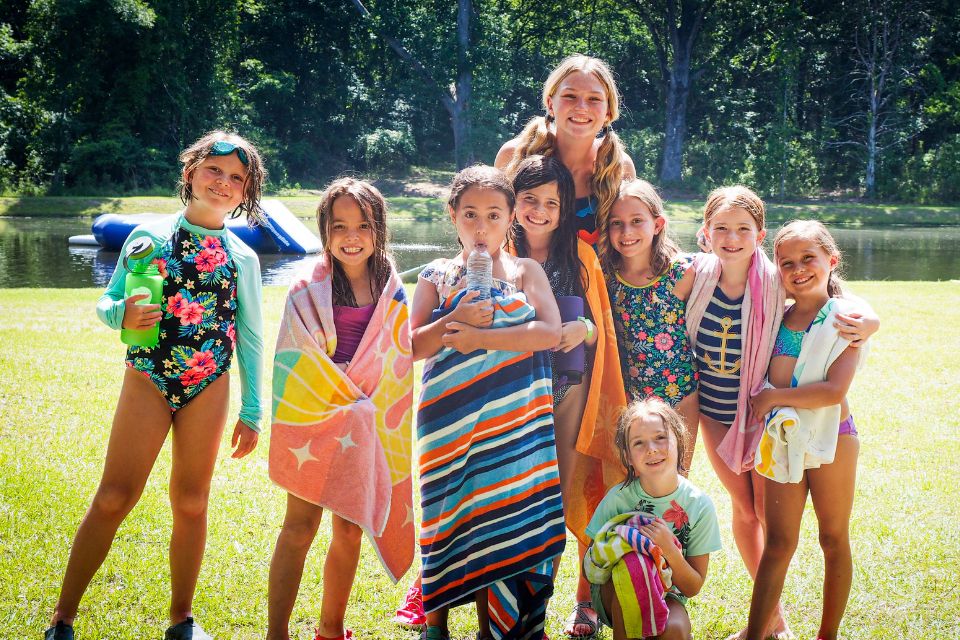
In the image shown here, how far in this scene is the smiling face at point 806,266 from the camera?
115 inches

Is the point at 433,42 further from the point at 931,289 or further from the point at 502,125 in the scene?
the point at 931,289

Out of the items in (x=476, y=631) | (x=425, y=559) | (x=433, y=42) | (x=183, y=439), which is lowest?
(x=476, y=631)

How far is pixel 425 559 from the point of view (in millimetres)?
2879

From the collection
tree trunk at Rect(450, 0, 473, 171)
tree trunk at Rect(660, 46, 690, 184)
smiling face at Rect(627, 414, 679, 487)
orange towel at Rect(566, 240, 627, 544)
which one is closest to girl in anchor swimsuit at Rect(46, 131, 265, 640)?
orange towel at Rect(566, 240, 627, 544)

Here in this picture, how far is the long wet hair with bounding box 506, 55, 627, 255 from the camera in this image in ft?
11.0

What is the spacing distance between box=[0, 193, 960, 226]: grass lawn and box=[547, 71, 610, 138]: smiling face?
68.9 ft

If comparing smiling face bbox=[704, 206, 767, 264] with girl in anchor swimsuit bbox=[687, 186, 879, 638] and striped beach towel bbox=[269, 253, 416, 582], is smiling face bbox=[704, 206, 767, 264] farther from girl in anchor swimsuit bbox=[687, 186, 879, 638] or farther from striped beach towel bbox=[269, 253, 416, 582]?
striped beach towel bbox=[269, 253, 416, 582]

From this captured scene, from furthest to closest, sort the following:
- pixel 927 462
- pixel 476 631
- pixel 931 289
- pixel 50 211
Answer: pixel 50 211
pixel 931 289
pixel 927 462
pixel 476 631

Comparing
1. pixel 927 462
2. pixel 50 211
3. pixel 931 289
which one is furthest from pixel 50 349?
pixel 50 211

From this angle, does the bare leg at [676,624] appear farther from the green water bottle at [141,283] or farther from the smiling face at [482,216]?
the green water bottle at [141,283]

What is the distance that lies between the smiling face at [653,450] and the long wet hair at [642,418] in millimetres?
16

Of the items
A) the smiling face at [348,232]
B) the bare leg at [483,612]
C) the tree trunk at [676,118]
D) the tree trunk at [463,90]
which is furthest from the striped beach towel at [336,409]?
the tree trunk at [676,118]

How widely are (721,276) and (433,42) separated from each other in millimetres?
32001

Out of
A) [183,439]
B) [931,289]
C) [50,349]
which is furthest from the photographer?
[931,289]
